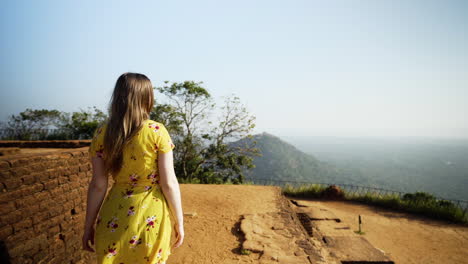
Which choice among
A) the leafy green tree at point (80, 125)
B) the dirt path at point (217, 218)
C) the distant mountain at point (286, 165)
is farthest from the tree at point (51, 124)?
the distant mountain at point (286, 165)

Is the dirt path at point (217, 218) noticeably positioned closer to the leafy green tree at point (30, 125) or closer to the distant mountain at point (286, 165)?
the leafy green tree at point (30, 125)

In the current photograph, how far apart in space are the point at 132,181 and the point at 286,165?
55.8 meters

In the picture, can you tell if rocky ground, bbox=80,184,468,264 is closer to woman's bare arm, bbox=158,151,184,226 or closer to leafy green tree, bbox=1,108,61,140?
woman's bare arm, bbox=158,151,184,226

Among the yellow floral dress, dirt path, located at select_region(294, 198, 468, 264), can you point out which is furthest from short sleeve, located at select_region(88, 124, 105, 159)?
dirt path, located at select_region(294, 198, 468, 264)

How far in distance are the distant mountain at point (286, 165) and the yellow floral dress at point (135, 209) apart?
1736 inches

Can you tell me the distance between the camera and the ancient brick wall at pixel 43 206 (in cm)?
252

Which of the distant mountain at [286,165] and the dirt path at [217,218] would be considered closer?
the dirt path at [217,218]

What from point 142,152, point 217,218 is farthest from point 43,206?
point 217,218

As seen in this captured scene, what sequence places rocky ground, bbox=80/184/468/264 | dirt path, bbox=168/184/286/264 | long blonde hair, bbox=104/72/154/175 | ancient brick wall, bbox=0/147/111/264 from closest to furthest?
long blonde hair, bbox=104/72/154/175 < ancient brick wall, bbox=0/147/111/264 < dirt path, bbox=168/184/286/264 < rocky ground, bbox=80/184/468/264

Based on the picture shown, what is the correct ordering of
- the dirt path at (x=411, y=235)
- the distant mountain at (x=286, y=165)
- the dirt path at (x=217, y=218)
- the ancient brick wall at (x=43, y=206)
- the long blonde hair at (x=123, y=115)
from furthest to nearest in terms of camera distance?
the distant mountain at (x=286, y=165) → the dirt path at (x=411, y=235) → the dirt path at (x=217, y=218) → the ancient brick wall at (x=43, y=206) → the long blonde hair at (x=123, y=115)

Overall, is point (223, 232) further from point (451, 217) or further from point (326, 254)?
point (451, 217)

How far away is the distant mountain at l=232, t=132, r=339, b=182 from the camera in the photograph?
→ 1966 inches

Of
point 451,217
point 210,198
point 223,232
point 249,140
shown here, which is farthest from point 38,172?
point 451,217

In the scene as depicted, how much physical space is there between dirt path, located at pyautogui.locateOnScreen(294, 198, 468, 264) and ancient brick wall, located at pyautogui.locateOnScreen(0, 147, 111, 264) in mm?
7350
